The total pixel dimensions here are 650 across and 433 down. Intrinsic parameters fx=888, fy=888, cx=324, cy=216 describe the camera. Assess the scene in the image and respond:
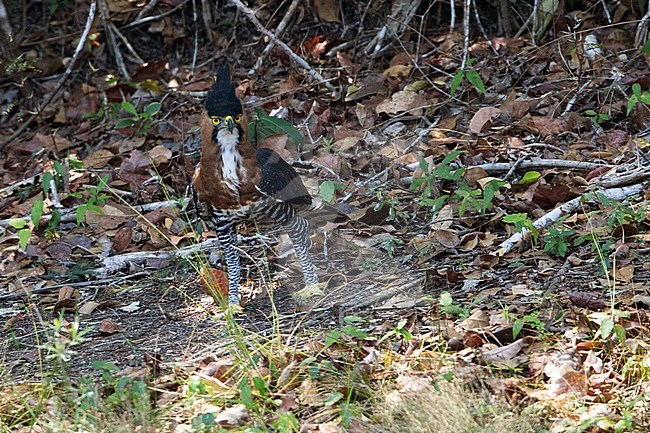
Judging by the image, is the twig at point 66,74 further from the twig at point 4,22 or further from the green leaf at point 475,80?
the green leaf at point 475,80

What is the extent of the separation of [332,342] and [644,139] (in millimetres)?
3058

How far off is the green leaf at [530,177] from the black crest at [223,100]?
6.44 ft

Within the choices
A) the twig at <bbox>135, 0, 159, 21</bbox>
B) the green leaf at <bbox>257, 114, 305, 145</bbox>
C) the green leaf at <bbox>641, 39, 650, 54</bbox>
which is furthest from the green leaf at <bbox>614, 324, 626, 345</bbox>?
the twig at <bbox>135, 0, 159, 21</bbox>

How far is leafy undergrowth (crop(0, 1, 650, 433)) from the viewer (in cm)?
374

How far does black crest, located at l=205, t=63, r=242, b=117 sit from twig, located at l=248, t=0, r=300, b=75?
2.95 m

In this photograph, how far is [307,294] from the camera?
5.12 metres

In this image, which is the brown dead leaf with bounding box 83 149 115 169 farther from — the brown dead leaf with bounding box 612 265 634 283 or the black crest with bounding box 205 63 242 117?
the brown dead leaf with bounding box 612 265 634 283

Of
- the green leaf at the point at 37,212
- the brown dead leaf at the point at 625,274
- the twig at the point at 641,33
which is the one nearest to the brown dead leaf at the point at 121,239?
the green leaf at the point at 37,212

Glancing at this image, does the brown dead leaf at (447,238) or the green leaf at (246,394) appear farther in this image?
the brown dead leaf at (447,238)

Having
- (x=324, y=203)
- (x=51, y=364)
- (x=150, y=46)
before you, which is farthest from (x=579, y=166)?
(x=150, y=46)

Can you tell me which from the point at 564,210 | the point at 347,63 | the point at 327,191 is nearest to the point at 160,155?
the point at 347,63

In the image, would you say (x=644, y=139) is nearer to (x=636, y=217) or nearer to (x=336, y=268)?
(x=636, y=217)

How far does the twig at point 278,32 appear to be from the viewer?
7721mm

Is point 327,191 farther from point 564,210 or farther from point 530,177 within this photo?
point 564,210
